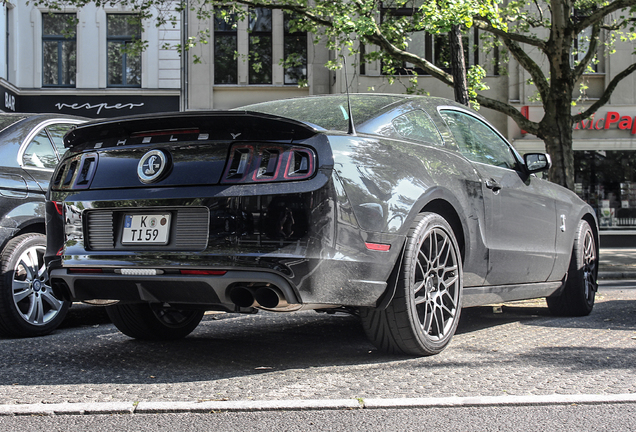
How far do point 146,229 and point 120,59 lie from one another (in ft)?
66.1

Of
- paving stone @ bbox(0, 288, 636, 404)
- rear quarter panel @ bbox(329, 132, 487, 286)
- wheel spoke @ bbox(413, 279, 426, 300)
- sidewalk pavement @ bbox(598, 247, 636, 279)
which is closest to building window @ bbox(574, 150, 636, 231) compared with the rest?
sidewalk pavement @ bbox(598, 247, 636, 279)

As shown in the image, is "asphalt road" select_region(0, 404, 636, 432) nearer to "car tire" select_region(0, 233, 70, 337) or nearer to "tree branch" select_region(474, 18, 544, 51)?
"car tire" select_region(0, 233, 70, 337)

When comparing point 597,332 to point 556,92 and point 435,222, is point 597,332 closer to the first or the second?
point 435,222

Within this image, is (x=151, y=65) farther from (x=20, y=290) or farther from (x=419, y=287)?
(x=419, y=287)

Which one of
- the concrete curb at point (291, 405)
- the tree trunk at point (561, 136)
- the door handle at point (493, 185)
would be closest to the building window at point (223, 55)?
the tree trunk at point (561, 136)

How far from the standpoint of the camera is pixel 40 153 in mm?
5508

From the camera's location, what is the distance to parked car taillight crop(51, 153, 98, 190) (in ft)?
12.7

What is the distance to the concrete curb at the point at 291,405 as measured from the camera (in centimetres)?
295

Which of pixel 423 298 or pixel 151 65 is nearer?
pixel 423 298

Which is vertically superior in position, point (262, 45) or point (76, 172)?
point (262, 45)

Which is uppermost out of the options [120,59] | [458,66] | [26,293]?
[120,59]

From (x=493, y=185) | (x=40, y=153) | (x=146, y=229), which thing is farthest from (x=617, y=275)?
(x=146, y=229)

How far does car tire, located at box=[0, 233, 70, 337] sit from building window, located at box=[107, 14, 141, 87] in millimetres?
18046

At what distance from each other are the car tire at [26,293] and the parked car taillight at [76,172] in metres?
1.16
